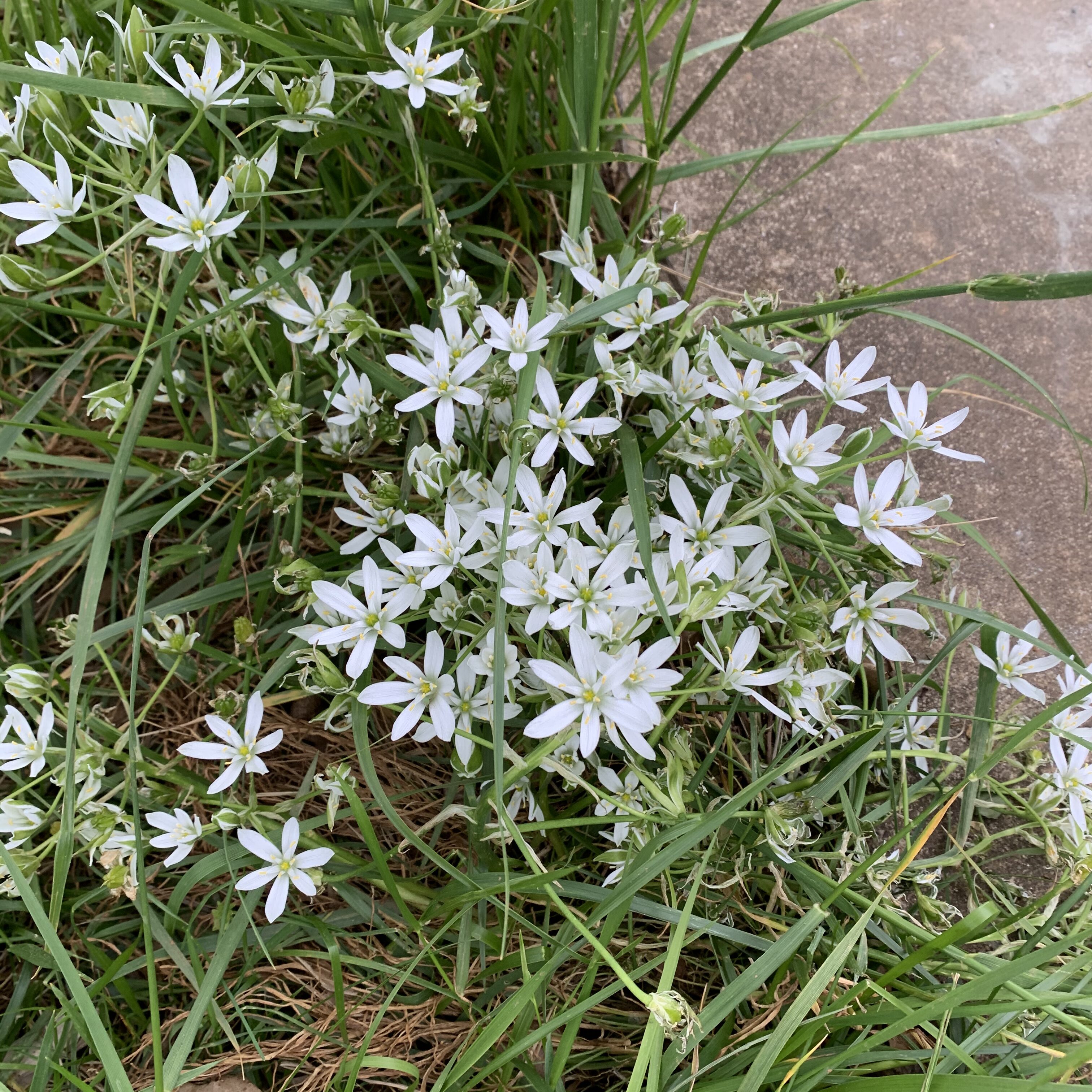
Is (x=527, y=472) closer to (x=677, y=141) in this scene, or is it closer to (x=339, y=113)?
(x=339, y=113)

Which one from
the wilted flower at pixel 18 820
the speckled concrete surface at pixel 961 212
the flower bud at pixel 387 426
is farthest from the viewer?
the speckled concrete surface at pixel 961 212

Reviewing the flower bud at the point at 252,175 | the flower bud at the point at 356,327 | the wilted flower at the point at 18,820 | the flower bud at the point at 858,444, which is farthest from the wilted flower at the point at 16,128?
the flower bud at the point at 858,444

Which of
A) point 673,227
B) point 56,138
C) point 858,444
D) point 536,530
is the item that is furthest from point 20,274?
point 858,444

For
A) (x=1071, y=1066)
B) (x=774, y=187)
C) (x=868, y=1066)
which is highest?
(x=774, y=187)

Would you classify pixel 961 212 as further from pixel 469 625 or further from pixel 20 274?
pixel 20 274

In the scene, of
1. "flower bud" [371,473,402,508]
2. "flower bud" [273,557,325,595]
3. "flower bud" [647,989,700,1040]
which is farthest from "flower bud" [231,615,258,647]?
"flower bud" [647,989,700,1040]

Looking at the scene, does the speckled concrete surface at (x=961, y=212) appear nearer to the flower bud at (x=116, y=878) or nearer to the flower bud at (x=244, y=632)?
the flower bud at (x=244, y=632)

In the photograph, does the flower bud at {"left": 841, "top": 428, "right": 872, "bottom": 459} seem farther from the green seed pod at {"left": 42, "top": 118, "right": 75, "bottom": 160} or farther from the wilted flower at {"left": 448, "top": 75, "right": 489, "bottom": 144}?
the green seed pod at {"left": 42, "top": 118, "right": 75, "bottom": 160}

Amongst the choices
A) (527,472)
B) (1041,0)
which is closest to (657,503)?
(527,472)
